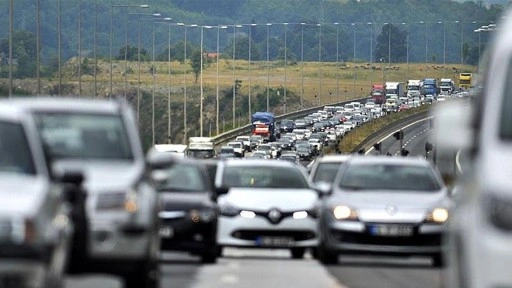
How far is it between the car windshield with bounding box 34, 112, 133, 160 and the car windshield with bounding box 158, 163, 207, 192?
360 inches

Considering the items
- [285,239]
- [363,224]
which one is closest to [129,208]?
[363,224]

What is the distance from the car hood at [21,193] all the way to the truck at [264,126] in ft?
488

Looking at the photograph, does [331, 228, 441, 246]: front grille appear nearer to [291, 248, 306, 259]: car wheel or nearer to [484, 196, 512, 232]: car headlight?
[291, 248, 306, 259]: car wheel

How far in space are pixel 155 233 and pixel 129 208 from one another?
1205 mm

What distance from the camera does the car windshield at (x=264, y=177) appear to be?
33031mm

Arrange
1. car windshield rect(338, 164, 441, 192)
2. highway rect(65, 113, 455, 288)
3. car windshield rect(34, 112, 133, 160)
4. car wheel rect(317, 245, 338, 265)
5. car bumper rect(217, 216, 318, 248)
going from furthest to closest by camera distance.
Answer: car bumper rect(217, 216, 318, 248) < car windshield rect(338, 164, 441, 192) < car wheel rect(317, 245, 338, 265) < highway rect(65, 113, 455, 288) < car windshield rect(34, 112, 133, 160)

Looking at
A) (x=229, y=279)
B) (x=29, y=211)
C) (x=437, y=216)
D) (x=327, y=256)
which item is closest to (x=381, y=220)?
(x=437, y=216)

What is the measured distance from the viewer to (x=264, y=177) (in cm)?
3350

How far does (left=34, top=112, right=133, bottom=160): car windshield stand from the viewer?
67.7 feet

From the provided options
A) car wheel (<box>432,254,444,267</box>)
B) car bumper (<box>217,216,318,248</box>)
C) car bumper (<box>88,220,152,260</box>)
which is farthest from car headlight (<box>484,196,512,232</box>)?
car bumper (<box>217,216,318,248</box>)

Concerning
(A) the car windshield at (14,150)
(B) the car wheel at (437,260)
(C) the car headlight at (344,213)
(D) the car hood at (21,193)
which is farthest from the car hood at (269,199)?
(D) the car hood at (21,193)

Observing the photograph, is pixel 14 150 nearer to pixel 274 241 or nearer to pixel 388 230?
pixel 388 230

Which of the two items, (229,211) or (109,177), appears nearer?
(109,177)

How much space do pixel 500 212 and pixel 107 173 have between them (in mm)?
7028
